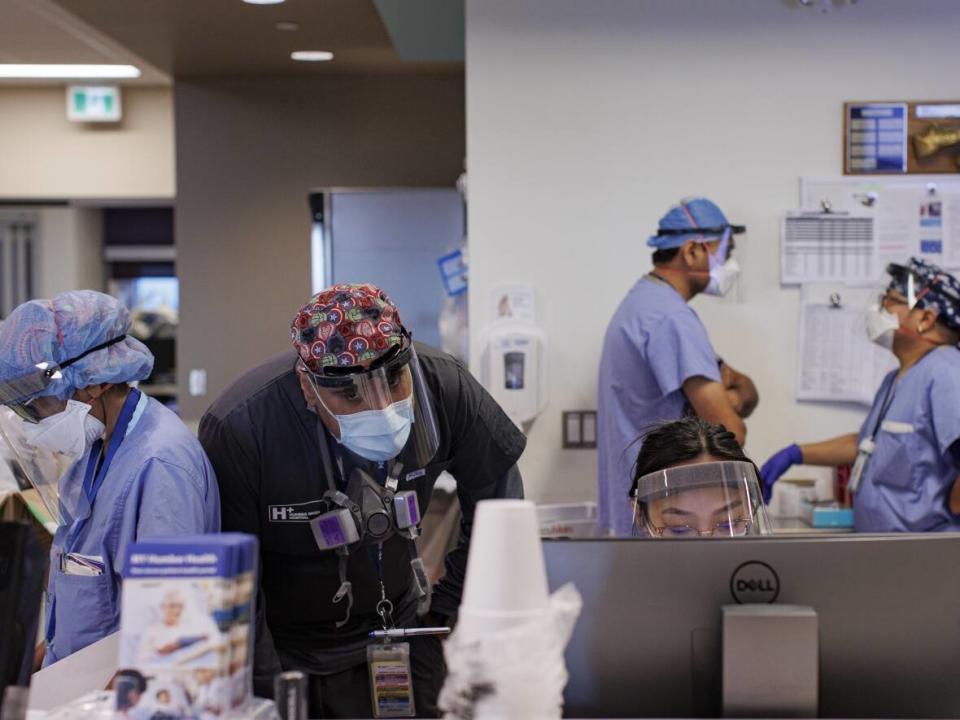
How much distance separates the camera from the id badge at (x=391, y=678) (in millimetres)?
2051

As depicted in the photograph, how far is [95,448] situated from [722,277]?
7.15ft

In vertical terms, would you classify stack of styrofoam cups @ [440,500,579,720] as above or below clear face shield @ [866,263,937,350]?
below

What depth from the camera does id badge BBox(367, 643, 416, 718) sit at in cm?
205

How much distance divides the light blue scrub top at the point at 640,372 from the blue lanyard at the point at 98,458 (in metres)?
1.70

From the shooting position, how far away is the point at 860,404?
12.6ft

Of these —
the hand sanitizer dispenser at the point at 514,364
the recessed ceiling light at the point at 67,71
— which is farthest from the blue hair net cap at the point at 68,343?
the recessed ceiling light at the point at 67,71

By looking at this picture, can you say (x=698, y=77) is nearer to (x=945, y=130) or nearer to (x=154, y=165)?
(x=945, y=130)

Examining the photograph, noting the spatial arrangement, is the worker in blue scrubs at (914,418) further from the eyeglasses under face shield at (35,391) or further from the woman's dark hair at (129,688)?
the woman's dark hair at (129,688)

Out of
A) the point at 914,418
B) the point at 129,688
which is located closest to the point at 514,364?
the point at 914,418

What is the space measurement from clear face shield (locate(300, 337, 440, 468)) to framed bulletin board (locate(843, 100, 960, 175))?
2316 mm

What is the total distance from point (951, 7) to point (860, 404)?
1.38m

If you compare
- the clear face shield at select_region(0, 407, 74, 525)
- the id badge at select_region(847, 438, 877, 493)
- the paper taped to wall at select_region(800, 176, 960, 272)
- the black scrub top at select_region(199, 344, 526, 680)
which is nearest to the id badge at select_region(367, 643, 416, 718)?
the black scrub top at select_region(199, 344, 526, 680)

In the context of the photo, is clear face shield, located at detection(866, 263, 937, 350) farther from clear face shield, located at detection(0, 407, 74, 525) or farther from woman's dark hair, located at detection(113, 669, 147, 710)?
woman's dark hair, located at detection(113, 669, 147, 710)

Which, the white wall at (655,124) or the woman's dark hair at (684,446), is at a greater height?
the white wall at (655,124)
